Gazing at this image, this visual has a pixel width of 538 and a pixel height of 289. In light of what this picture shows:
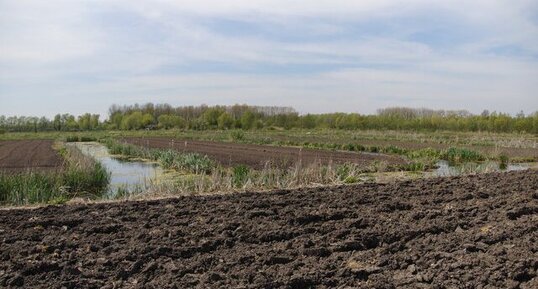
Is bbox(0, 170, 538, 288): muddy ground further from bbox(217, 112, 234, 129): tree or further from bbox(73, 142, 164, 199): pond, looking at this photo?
bbox(217, 112, 234, 129): tree

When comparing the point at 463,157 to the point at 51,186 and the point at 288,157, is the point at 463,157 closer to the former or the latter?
the point at 288,157

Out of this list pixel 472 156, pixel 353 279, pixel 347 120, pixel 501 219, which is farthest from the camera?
pixel 347 120

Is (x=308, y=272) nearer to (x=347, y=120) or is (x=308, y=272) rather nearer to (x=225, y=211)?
(x=225, y=211)

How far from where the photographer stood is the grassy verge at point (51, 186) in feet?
34.6

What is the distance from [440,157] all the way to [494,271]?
1920cm

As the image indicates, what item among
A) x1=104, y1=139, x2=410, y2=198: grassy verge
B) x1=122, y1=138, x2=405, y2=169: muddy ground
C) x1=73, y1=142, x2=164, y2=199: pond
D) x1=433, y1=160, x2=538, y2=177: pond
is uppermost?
x1=104, y1=139, x2=410, y2=198: grassy verge

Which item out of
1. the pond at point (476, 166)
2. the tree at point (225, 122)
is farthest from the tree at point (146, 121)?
the pond at point (476, 166)

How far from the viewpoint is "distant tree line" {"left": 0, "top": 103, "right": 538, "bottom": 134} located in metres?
55.5

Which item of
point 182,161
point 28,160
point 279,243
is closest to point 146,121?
point 28,160

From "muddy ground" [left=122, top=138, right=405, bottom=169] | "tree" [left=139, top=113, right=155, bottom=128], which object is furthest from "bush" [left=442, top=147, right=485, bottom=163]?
"tree" [left=139, top=113, right=155, bottom=128]

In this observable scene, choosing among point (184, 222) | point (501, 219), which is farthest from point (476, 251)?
point (184, 222)

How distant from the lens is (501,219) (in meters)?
7.34

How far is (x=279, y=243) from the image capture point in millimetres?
6297

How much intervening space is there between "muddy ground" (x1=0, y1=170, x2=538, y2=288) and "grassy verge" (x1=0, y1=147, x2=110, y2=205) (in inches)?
72.7
